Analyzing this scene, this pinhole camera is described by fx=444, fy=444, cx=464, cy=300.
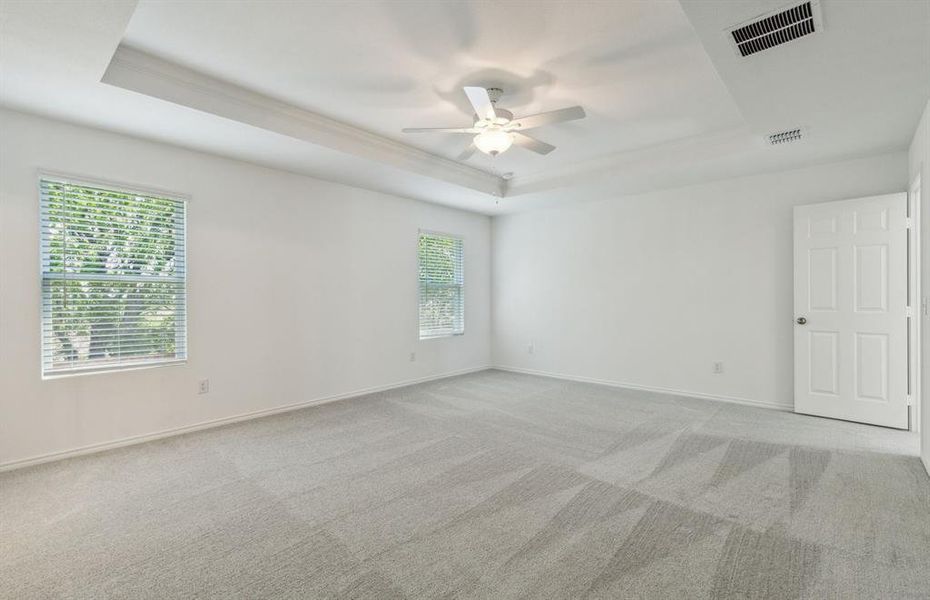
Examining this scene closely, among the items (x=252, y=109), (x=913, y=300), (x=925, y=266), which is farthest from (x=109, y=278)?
(x=913, y=300)

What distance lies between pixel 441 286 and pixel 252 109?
3.56 m

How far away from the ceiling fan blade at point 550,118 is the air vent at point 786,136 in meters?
1.89

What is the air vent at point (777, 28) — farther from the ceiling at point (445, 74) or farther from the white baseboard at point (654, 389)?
the white baseboard at point (654, 389)

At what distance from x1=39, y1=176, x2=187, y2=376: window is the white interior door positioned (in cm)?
591

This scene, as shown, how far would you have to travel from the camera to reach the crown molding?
283 cm

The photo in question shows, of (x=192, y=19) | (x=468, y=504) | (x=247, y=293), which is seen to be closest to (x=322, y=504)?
(x=468, y=504)

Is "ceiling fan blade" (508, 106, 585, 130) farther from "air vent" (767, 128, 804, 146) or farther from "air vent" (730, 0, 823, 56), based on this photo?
"air vent" (767, 128, 804, 146)

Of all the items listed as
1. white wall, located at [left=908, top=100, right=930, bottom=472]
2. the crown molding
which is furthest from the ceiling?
white wall, located at [left=908, top=100, right=930, bottom=472]

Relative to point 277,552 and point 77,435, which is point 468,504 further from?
point 77,435

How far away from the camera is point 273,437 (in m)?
3.80

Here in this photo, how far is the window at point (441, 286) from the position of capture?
244 inches

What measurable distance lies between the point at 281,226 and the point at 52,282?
187 centimetres

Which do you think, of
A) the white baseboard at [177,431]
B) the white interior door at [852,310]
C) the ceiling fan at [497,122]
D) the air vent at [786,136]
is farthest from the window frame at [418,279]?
the white interior door at [852,310]

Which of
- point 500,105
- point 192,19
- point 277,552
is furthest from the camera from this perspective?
point 500,105
